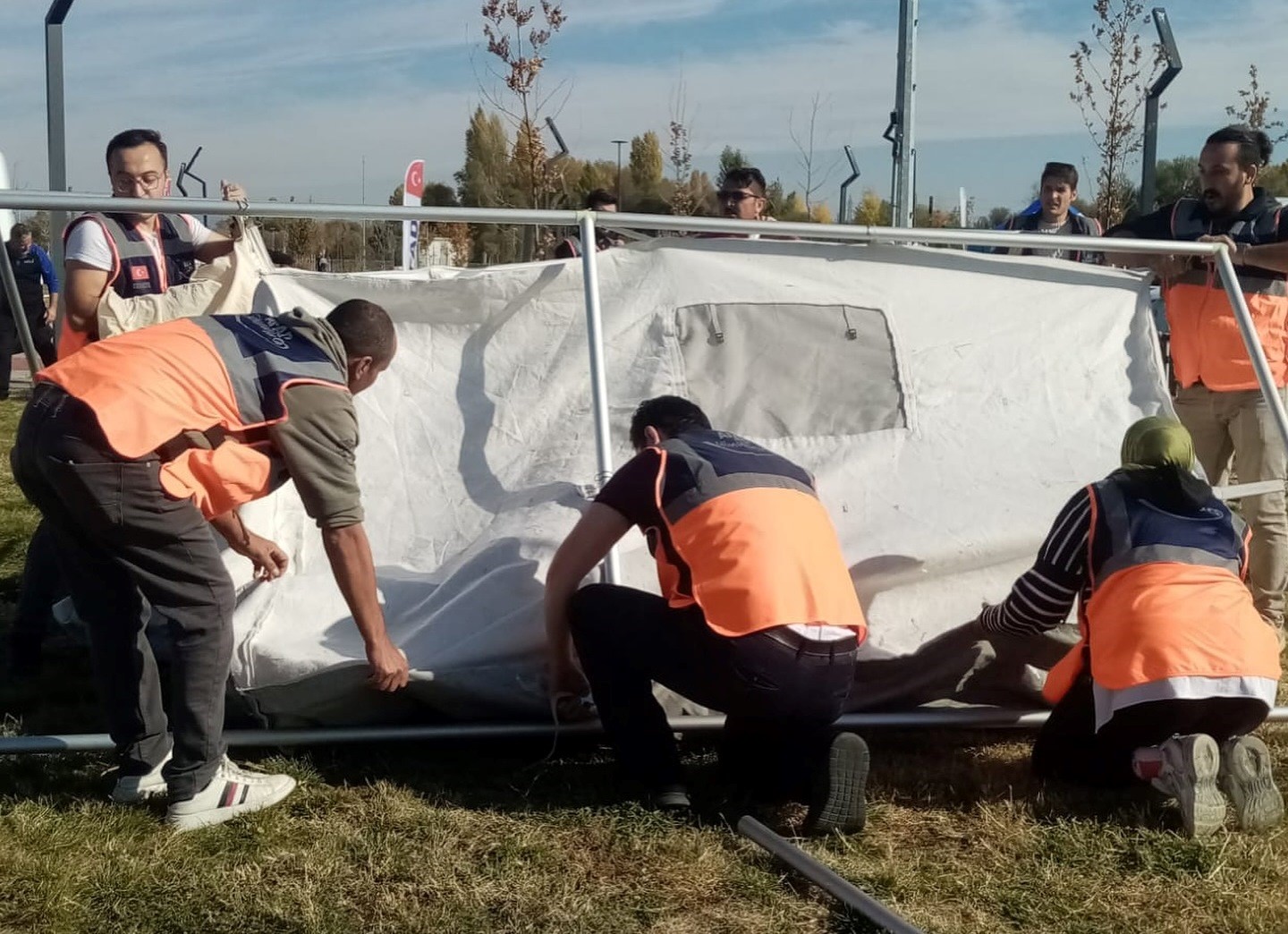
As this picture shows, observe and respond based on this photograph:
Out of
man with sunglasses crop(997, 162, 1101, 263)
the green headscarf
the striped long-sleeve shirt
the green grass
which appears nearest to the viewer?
the green grass

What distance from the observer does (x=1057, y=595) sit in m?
3.60

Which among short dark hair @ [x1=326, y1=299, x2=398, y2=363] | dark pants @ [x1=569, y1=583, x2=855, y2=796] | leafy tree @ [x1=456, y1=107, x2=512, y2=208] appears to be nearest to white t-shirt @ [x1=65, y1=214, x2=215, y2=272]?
short dark hair @ [x1=326, y1=299, x2=398, y2=363]

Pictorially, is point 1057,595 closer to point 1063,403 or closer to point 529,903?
point 1063,403

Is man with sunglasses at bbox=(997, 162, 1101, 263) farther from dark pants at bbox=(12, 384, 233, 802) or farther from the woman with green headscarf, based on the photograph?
dark pants at bbox=(12, 384, 233, 802)

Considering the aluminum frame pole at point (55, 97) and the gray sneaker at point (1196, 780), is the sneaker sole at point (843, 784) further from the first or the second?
the aluminum frame pole at point (55, 97)

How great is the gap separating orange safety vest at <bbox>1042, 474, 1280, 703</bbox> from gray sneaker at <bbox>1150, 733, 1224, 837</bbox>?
7.3 inches

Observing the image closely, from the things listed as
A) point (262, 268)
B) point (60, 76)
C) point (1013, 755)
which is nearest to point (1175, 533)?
point (1013, 755)

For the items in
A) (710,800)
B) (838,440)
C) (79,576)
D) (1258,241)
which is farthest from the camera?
(1258,241)

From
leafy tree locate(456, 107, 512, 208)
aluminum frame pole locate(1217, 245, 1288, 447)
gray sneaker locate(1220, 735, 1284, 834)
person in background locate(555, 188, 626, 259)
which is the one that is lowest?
gray sneaker locate(1220, 735, 1284, 834)

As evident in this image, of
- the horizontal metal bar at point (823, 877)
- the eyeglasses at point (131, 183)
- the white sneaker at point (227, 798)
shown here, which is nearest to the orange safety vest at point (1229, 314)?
the horizontal metal bar at point (823, 877)

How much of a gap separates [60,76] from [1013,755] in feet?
19.5

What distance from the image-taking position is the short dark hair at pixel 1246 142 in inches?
197

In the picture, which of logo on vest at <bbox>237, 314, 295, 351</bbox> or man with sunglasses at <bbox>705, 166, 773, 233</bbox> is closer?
logo on vest at <bbox>237, 314, 295, 351</bbox>

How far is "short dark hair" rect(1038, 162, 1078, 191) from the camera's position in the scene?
655cm
